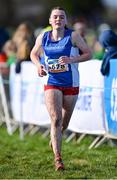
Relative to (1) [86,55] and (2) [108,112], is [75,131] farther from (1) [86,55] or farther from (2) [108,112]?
(1) [86,55]

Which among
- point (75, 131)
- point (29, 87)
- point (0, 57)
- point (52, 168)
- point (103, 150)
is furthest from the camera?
point (0, 57)

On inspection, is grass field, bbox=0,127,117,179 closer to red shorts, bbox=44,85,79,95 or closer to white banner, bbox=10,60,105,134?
white banner, bbox=10,60,105,134

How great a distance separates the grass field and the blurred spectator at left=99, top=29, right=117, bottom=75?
3.89 feet

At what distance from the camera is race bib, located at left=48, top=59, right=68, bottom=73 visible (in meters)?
10.9

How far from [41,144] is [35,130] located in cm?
195

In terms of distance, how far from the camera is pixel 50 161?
11508mm

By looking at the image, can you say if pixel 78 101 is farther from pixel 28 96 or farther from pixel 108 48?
pixel 28 96

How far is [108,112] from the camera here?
1303 centimetres

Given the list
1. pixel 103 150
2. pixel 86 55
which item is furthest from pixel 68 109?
pixel 103 150

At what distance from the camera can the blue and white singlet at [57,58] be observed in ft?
35.8

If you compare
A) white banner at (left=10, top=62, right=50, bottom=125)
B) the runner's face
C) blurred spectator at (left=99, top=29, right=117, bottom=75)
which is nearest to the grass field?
white banner at (left=10, top=62, right=50, bottom=125)

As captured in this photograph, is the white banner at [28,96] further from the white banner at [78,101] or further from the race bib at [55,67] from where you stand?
the race bib at [55,67]

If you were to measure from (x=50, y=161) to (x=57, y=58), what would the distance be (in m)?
1.44

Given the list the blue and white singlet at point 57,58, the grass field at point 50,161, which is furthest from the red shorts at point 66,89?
the grass field at point 50,161
